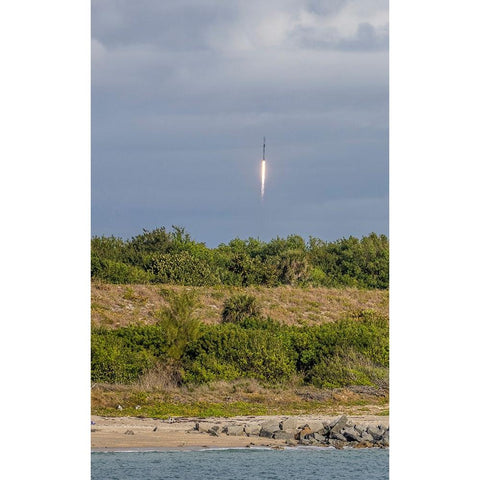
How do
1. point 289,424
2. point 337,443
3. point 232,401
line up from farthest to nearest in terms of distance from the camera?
point 232,401 < point 289,424 < point 337,443

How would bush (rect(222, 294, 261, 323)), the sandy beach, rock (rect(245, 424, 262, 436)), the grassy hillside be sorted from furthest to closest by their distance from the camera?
the grassy hillside → bush (rect(222, 294, 261, 323)) → rock (rect(245, 424, 262, 436)) → the sandy beach

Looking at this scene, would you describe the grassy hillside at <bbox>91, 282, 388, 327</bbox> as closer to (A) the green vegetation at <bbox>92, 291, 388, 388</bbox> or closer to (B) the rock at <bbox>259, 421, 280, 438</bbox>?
(A) the green vegetation at <bbox>92, 291, 388, 388</bbox>

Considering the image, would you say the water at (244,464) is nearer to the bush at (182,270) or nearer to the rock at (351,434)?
the rock at (351,434)

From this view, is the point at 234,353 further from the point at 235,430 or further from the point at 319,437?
the point at 319,437

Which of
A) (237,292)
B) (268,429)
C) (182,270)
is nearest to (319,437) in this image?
(268,429)

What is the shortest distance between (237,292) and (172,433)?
6.57m

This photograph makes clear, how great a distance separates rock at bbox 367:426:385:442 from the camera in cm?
886

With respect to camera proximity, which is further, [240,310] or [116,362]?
[240,310]

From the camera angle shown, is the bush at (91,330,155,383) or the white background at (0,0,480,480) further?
the bush at (91,330,155,383)

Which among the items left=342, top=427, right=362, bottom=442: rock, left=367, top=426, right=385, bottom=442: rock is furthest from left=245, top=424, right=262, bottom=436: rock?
left=367, top=426, right=385, bottom=442: rock

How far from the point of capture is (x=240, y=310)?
13680mm

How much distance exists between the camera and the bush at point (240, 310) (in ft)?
44.8

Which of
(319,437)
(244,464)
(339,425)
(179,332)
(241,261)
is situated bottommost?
(244,464)
